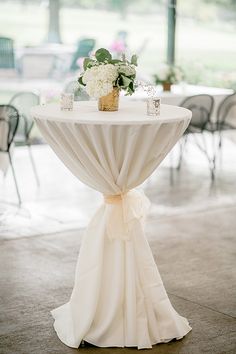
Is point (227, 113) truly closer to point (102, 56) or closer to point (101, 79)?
point (102, 56)

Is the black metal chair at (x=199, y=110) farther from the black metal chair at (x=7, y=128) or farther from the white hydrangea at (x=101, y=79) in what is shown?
the white hydrangea at (x=101, y=79)

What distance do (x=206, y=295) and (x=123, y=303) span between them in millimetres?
851

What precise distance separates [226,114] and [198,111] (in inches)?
19.8

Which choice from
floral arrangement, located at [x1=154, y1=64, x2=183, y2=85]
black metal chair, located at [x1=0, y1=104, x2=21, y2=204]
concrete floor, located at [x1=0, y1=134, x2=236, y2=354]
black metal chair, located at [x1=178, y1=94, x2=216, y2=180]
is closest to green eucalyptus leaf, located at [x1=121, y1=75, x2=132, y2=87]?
concrete floor, located at [x1=0, y1=134, x2=236, y2=354]

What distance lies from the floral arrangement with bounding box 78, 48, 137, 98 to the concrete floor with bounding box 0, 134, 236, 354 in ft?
4.04

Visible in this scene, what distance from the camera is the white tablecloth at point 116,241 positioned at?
12.5 feet

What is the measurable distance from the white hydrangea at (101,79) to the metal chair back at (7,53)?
18.3ft

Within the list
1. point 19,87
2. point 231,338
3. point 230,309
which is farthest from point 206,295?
point 19,87

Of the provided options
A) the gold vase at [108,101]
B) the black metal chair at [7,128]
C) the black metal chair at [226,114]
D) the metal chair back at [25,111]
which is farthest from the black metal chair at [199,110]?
the gold vase at [108,101]

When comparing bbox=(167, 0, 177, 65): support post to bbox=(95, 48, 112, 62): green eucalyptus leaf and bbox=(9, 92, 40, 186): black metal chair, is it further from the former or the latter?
bbox=(95, 48, 112, 62): green eucalyptus leaf

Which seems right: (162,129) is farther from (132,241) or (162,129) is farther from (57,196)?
(57,196)

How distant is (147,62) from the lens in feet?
34.4

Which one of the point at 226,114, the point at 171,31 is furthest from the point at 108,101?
the point at 171,31

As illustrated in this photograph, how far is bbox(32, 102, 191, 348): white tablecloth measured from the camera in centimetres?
Answer: 381
